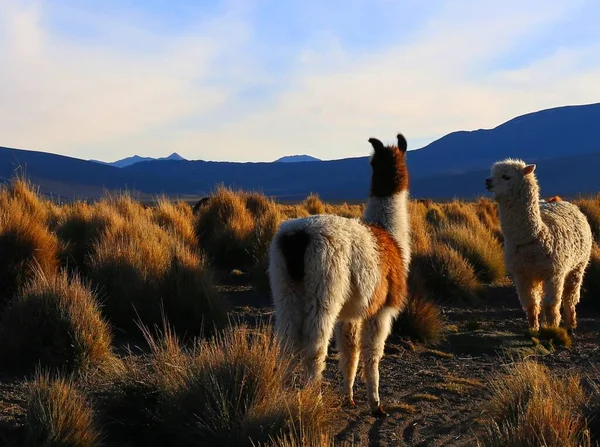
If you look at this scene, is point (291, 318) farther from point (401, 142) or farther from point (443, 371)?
point (443, 371)

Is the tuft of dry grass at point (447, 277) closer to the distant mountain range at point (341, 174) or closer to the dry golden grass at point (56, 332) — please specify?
the dry golden grass at point (56, 332)

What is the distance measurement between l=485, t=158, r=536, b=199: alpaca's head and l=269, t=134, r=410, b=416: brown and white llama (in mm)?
3147

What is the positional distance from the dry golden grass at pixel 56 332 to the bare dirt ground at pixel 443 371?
0.35m

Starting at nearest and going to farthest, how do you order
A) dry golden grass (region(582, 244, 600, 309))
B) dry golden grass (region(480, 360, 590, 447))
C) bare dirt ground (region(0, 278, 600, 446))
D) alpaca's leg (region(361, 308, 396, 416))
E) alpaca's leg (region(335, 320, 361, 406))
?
1. dry golden grass (region(480, 360, 590, 447))
2. bare dirt ground (region(0, 278, 600, 446))
3. alpaca's leg (region(361, 308, 396, 416))
4. alpaca's leg (region(335, 320, 361, 406))
5. dry golden grass (region(582, 244, 600, 309))

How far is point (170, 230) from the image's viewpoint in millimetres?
12953

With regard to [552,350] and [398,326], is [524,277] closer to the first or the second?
[552,350]

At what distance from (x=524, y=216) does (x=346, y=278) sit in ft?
15.3

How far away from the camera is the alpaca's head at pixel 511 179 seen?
9.31 meters

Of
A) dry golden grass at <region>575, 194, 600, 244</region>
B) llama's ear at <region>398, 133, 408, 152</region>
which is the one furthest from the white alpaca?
dry golden grass at <region>575, 194, 600, 244</region>

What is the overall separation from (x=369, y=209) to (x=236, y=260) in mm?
7053

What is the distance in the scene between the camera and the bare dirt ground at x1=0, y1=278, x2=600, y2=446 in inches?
223

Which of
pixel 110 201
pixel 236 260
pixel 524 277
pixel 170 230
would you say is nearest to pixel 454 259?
pixel 524 277

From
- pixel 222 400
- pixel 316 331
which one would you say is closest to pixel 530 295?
pixel 316 331

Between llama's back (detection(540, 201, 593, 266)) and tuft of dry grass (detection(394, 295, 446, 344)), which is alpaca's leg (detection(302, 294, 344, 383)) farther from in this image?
llama's back (detection(540, 201, 593, 266))
